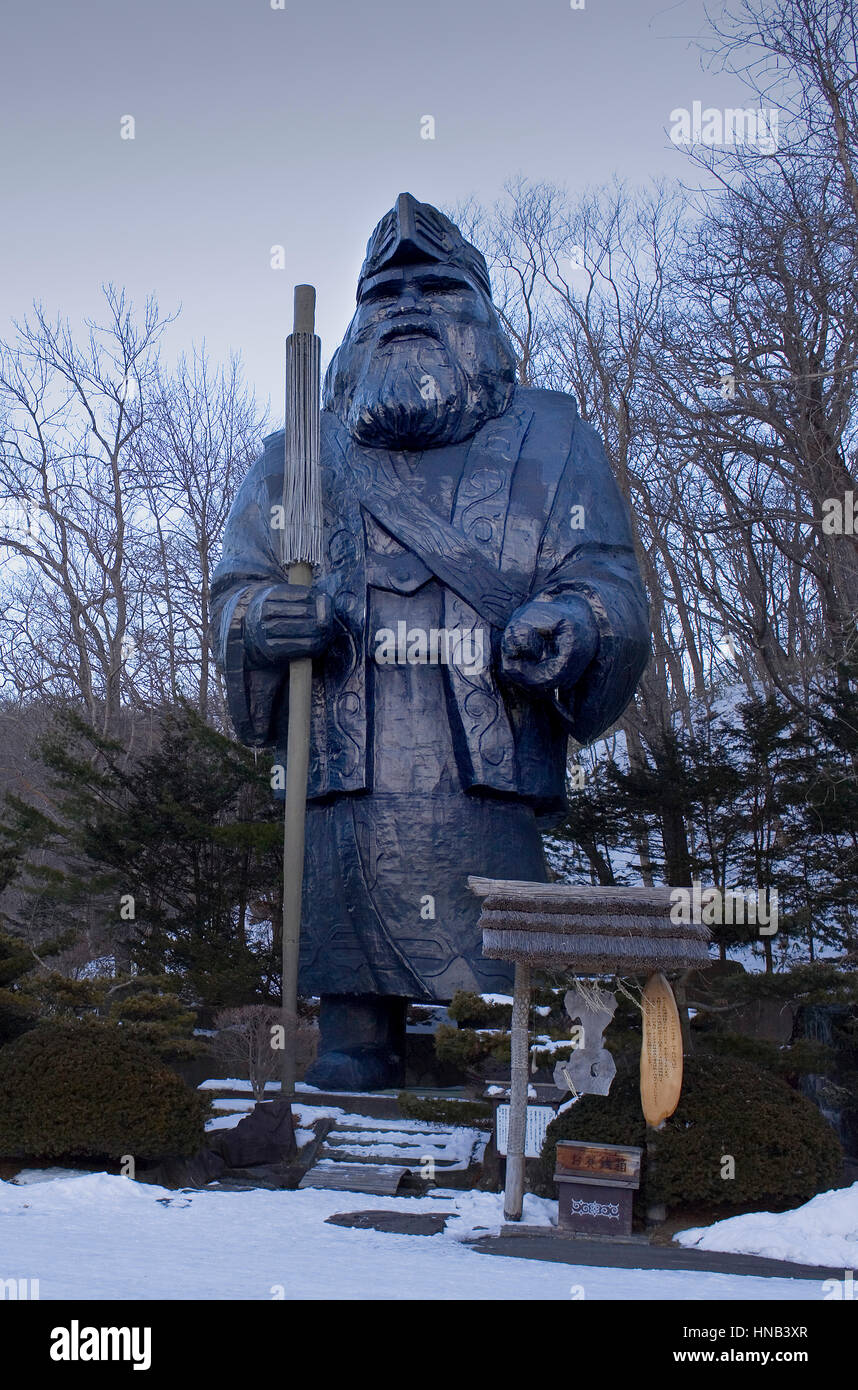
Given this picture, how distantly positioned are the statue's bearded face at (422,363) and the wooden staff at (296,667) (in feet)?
1.72

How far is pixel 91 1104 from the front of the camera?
624cm

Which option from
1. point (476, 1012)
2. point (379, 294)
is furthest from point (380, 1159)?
point (379, 294)

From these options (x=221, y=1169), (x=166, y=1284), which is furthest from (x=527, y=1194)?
(x=166, y=1284)

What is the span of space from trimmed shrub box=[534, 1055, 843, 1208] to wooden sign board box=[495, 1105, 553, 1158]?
0.09 m

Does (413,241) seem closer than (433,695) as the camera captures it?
No

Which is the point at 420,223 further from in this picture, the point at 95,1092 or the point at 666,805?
the point at 666,805

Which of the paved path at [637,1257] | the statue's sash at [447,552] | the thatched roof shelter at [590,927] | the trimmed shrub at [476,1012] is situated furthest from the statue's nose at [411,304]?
the paved path at [637,1257]

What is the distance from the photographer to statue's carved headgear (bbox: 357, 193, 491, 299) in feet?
25.8

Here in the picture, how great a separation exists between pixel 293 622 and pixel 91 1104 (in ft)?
8.92

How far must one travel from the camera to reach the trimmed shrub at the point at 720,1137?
18.9 ft

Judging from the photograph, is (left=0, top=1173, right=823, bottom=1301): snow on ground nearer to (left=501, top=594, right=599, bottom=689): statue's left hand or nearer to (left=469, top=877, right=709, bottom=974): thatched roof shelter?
(left=469, top=877, right=709, bottom=974): thatched roof shelter

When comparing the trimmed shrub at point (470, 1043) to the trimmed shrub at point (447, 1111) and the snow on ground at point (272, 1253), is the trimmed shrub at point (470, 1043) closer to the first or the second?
the trimmed shrub at point (447, 1111)

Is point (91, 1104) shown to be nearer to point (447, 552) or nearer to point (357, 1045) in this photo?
point (357, 1045)

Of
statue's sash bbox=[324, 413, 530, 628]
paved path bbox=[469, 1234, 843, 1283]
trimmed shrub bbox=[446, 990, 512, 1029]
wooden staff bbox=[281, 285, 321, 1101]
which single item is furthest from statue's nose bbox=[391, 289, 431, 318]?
paved path bbox=[469, 1234, 843, 1283]
